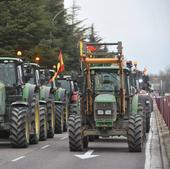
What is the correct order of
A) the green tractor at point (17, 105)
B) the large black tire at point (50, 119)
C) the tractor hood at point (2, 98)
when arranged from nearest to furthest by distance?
the green tractor at point (17, 105) < the tractor hood at point (2, 98) < the large black tire at point (50, 119)

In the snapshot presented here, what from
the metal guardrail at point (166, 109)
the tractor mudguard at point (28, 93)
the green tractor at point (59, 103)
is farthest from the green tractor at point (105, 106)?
the metal guardrail at point (166, 109)

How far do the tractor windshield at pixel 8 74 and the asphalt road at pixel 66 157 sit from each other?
205 centimetres

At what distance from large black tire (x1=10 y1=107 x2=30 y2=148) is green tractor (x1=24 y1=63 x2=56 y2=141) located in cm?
301

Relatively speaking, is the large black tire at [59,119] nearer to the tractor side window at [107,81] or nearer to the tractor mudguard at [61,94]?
the tractor mudguard at [61,94]

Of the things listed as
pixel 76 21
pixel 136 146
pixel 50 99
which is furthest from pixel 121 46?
pixel 76 21

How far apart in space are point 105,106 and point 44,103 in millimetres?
5953

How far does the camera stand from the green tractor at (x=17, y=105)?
848 inches

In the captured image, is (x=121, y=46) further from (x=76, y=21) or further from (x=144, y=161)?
(x=76, y=21)

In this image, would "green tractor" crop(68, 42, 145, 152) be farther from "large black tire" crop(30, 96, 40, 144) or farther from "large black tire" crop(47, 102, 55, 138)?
"large black tire" crop(47, 102, 55, 138)

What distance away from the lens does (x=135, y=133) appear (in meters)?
20.4

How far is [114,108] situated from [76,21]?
61.0 m

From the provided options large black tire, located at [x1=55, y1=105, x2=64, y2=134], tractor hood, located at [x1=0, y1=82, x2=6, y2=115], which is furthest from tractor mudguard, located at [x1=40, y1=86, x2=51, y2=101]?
tractor hood, located at [x1=0, y1=82, x2=6, y2=115]

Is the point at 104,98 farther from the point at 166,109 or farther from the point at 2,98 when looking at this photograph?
the point at 166,109

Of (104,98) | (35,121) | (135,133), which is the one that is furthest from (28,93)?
(135,133)
